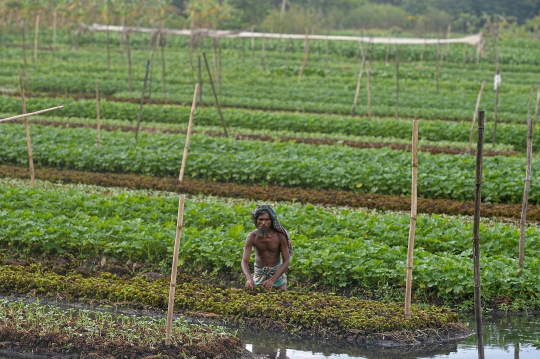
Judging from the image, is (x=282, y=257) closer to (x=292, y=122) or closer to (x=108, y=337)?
(x=108, y=337)

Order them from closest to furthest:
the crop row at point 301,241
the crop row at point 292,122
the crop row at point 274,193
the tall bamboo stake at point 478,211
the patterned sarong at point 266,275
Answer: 1. the tall bamboo stake at point 478,211
2. the patterned sarong at point 266,275
3. the crop row at point 301,241
4. the crop row at point 274,193
5. the crop row at point 292,122

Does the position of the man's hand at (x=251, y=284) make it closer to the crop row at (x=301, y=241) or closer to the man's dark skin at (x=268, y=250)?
the man's dark skin at (x=268, y=250)

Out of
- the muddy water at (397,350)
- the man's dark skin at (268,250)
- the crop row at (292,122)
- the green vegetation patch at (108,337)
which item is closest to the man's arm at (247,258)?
the man's dark skin at (268,250)

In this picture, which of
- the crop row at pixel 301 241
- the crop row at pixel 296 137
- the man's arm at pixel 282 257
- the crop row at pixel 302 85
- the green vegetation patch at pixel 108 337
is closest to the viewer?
the green vegetation patch at pixel 108 337

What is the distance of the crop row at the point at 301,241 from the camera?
8945mm

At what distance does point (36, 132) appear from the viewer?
18.1 meters

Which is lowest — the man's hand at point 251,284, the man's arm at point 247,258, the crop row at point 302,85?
the man's hand at point 251,284

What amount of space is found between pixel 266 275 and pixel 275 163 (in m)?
6.79

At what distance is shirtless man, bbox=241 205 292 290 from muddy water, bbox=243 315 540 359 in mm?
830

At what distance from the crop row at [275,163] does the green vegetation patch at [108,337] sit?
7461 mm

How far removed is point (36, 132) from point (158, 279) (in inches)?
392

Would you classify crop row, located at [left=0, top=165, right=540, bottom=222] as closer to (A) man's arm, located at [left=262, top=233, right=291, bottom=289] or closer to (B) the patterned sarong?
(B) the patterned sarong

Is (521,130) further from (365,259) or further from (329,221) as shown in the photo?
(365,259)

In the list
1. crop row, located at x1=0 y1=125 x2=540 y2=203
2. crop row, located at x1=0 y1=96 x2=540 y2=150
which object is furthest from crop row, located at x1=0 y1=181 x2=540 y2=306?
crop row, located at x1=0 y1=96 x2=540 y2=150
